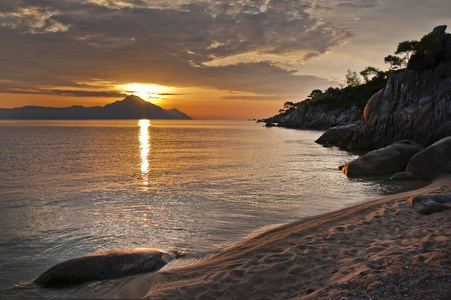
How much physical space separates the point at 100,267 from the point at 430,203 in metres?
10.1

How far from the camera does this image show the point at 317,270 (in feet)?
19.1

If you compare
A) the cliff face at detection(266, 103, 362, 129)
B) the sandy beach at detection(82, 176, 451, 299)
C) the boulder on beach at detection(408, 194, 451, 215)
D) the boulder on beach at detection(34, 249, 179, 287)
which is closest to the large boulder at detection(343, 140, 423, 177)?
the boulder on beach at detection(408, 194, 451, 215)

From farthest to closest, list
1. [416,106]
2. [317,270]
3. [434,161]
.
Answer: [416,106] → [434,161] → [317,270]

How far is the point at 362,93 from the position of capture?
Result: 106188 mm

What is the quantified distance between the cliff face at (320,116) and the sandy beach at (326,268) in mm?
Result: 87664

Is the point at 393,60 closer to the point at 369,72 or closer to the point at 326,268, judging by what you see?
the point at 369,72

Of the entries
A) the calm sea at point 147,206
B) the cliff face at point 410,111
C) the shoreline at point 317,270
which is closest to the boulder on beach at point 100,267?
the shoreline at point 317,270

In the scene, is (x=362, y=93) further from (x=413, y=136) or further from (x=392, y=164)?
(x=392, y=164)

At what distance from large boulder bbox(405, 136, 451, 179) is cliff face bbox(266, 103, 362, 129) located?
75.9 m

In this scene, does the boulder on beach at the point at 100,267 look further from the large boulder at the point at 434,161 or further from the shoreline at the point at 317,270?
the large boulder at the point at 434,161

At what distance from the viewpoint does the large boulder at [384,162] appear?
19.2 m

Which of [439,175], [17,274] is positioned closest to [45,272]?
[17,274]

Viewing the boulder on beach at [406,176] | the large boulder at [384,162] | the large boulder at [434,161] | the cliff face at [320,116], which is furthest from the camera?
the cliff face at [320,116]

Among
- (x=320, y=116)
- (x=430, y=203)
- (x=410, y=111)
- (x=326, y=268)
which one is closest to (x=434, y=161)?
(x=430, y=203)
